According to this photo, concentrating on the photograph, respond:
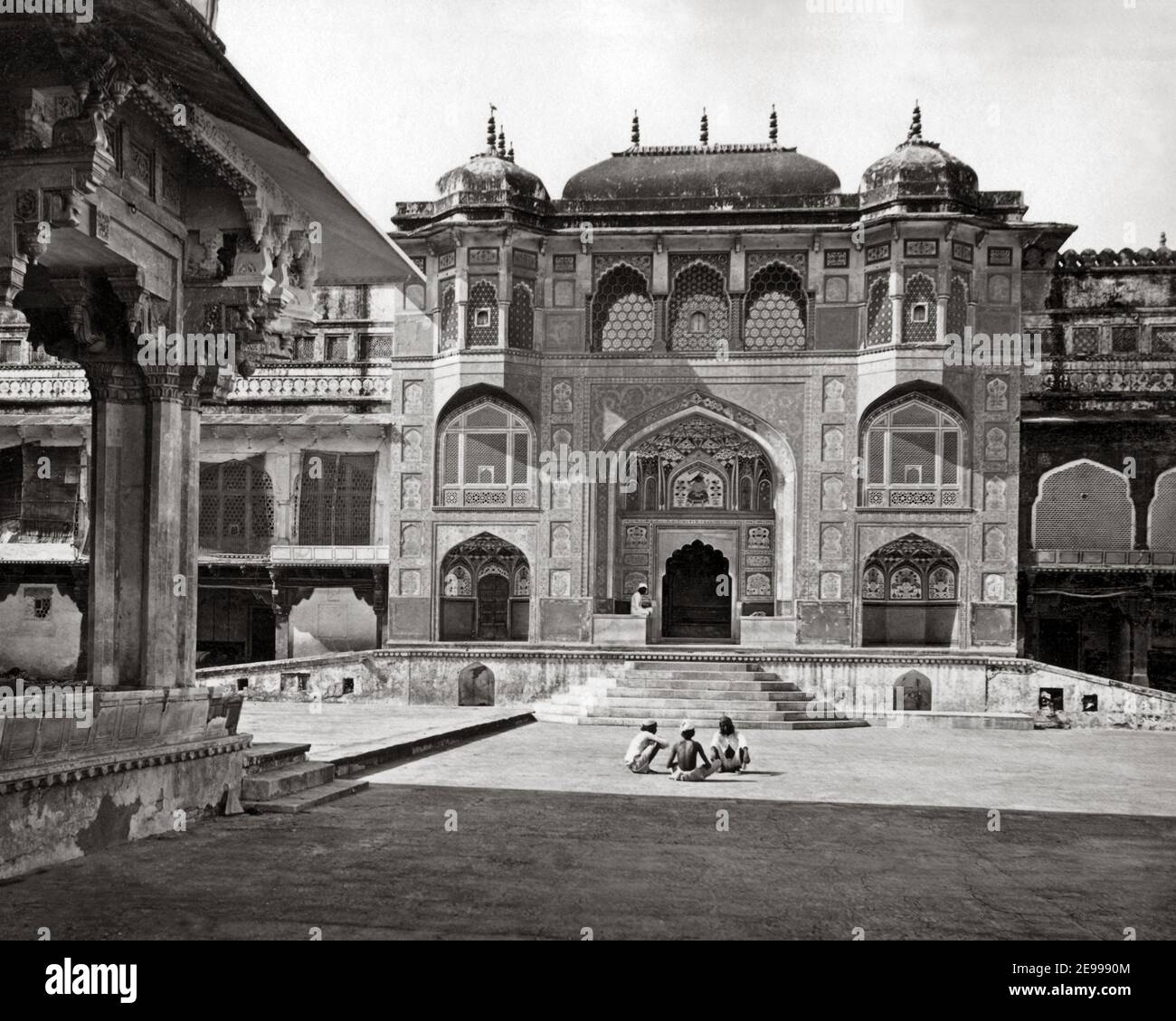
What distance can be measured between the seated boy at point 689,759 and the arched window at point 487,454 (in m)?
11.6

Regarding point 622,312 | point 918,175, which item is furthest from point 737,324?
point 918,175

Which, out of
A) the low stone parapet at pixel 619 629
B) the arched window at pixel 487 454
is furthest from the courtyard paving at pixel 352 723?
the arched window at pixel 487 454

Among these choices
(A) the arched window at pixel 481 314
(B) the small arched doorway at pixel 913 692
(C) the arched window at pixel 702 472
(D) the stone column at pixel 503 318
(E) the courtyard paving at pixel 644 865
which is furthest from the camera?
(C) the arched window at pixel 702 472

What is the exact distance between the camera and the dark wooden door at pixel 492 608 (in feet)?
80.7

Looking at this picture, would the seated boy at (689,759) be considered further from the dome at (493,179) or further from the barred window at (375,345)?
the barred window at (375,345)

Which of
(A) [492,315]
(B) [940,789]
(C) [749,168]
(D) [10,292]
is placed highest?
(C) [749,168]

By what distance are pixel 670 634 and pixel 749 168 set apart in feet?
28.9

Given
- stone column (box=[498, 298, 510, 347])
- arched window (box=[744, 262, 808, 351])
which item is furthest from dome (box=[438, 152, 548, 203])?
arched window (box=[744, 262, 808, 351])

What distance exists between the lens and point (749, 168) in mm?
25438

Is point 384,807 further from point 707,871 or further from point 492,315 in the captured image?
point 492,315

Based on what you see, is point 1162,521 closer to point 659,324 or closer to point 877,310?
point 877,310

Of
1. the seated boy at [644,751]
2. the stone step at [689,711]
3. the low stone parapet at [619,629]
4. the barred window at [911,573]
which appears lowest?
the stone step at [689,711]

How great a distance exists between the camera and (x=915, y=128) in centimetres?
2427
